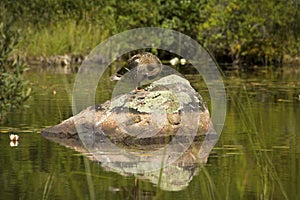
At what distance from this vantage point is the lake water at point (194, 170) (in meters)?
5.29

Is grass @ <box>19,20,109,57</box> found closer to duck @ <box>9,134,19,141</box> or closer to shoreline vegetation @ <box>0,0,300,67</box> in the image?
shoreline vegetation @ <box>0,0,300,67</box>

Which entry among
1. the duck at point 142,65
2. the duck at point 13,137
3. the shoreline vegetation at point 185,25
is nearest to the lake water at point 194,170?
the duck at point 13,137

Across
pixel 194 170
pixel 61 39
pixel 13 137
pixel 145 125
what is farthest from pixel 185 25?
pixel 194 170

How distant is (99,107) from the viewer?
325 inches

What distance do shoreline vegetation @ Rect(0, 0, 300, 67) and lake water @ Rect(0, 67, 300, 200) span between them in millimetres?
8716

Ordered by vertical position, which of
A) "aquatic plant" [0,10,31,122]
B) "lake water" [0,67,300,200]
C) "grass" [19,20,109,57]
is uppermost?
"grass" [19,20,109,57]

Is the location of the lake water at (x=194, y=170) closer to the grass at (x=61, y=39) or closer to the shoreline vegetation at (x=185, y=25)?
the grass at (x=61, y=39)

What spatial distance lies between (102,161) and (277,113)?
11.9 feet

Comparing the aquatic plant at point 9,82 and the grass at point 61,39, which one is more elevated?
the grass at point 61,39

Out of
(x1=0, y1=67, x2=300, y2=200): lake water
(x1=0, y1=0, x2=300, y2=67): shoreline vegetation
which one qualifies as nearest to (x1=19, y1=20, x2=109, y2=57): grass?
(x1=0, y1=0, x2=300, y2=67): shoreline vegetation

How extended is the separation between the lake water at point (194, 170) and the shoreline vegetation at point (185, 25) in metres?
8.72

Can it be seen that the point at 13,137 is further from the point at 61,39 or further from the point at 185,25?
the point at 185,25

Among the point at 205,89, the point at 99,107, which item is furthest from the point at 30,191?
the point at 205,89

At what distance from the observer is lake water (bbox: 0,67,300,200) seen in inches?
208
